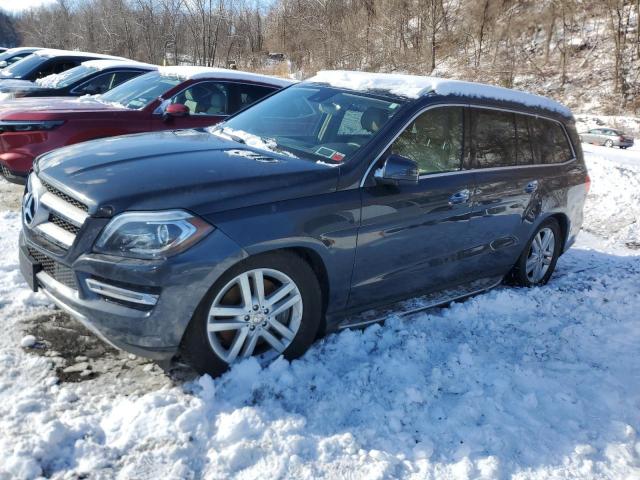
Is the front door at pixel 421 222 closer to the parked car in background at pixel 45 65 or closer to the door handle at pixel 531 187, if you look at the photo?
the door handle at pixel 531 187

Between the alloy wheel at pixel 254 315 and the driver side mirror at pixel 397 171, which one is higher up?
the driver side mirror at pixel 397 171

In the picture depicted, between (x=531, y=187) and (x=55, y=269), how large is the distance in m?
3.65

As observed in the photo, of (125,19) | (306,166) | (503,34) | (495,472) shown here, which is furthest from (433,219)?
(503,34)

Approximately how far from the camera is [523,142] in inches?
193

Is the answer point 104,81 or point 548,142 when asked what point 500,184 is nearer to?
point 548,142

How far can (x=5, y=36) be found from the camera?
8288 centimetres

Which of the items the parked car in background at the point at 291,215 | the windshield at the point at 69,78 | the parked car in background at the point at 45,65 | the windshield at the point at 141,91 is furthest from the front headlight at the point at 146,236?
the parked car in background at the point at 45,65

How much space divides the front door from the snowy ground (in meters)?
0.30

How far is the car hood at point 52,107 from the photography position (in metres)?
6.39

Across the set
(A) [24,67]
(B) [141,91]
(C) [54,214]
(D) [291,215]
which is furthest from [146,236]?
(A) [24,67]

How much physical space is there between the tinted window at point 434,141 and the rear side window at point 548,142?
1.08m

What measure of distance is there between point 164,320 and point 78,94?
26.5ft

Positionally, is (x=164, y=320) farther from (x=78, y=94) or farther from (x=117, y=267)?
(x=78, y=94)

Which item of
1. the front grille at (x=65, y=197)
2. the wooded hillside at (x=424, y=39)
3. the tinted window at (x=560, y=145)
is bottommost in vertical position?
the front grille at (x=65, y=197)
